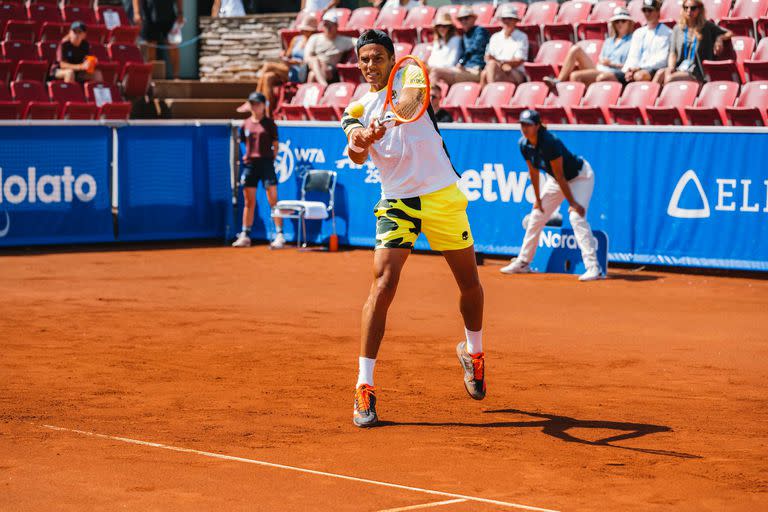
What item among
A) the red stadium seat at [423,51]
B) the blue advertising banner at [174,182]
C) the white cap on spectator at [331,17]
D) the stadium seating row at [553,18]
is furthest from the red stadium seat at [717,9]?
the blue advertising banner at [174,182]

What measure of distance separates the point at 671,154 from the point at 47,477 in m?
10.8

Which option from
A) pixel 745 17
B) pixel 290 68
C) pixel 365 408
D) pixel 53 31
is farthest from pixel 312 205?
pixel 365 408

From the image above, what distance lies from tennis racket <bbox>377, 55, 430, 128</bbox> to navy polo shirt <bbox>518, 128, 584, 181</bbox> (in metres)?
6.72

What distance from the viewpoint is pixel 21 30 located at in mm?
21625

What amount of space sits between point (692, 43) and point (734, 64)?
63 cm

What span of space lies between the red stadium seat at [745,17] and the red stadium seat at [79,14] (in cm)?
1129

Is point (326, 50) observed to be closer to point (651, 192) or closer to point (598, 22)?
point (598, 22)

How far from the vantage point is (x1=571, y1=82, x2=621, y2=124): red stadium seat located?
1703 cm

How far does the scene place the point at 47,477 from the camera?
604 cm

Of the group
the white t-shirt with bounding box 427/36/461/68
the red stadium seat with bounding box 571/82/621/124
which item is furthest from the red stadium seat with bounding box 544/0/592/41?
the red stadium seat with bounding box 571/82/621/124

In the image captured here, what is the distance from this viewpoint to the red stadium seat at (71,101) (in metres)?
20.4

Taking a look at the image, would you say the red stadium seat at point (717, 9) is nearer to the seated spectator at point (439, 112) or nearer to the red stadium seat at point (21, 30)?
the seated spectator at point (439, 112)

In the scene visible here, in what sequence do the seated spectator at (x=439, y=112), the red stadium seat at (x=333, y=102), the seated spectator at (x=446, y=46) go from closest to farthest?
the seated spectator at (x=439, y=112) < the seated spectator at (x=446, y=46) < the red stadium seat at (x=333, y=102)

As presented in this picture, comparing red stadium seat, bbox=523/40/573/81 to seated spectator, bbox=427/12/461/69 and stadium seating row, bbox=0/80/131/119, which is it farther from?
stadium seating row, bbox=0/80/131/119
